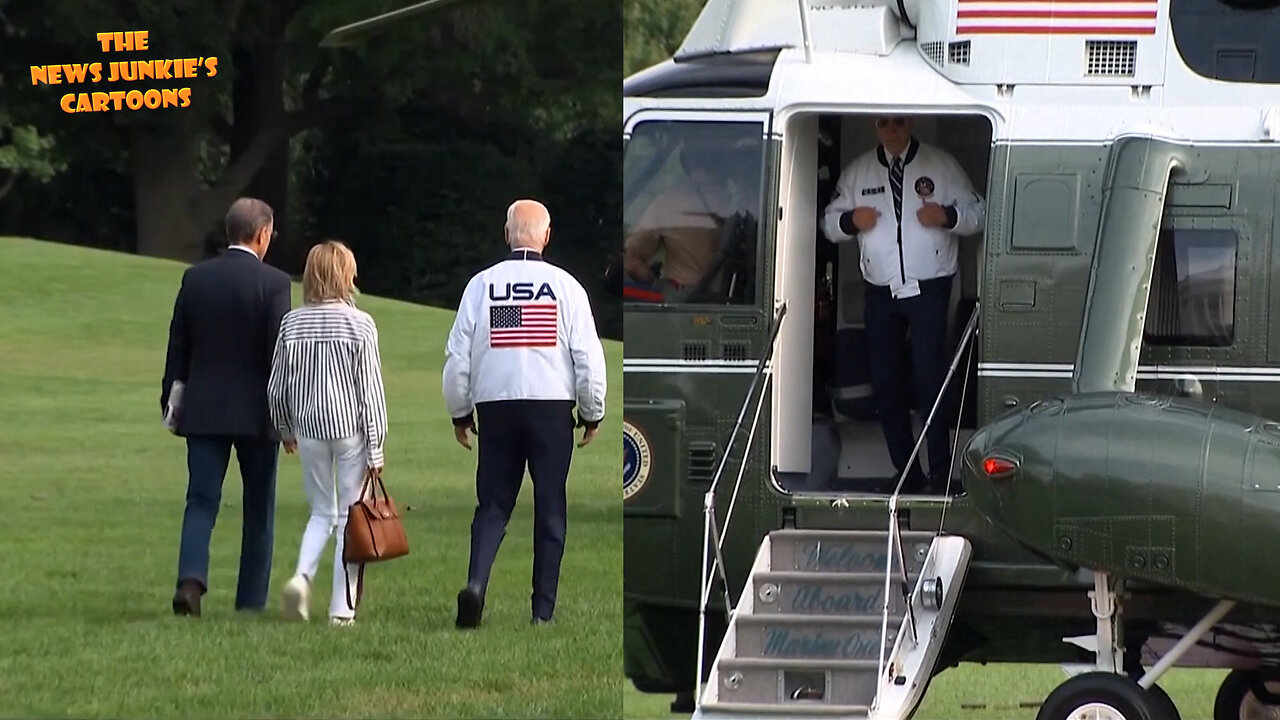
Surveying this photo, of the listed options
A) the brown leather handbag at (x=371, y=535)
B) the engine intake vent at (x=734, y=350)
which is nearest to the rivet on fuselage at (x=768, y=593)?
the engine intake vent at (x=734, y=350)

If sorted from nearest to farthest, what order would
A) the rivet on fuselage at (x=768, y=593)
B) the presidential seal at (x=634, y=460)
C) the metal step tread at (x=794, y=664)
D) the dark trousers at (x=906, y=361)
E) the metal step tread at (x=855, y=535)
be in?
the metal step tread at (x=794, y=664), the rivet on fuselage at (x=768, y=593), the metal step tread at (x=855, y=535), the presidential seal at (x=634, y=460), the dark trousers at (x=906, y=361)

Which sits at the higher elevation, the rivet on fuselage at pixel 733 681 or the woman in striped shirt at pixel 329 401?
the woman in striped shirt at pixel 329 401

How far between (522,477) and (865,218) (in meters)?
1.67

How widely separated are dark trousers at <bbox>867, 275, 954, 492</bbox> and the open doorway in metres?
0.02

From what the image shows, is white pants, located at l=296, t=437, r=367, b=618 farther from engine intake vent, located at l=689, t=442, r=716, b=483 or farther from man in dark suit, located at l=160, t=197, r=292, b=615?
engine intake vent, located at l=689, t=442, r=716, b=483

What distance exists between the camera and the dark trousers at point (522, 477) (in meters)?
7.45

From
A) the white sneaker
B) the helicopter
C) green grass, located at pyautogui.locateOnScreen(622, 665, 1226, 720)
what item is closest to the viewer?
the helicopter

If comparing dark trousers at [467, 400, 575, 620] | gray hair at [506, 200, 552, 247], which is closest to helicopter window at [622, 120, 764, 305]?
gray hair at [506, 200, 552, 247]

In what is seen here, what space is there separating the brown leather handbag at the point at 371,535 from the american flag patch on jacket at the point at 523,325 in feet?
2.37

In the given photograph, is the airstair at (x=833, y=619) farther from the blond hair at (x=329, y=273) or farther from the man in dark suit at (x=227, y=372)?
the man in dark suit at (x=227, y=372)

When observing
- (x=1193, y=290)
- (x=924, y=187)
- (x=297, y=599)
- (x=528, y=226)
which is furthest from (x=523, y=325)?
(x=1193, y=290)

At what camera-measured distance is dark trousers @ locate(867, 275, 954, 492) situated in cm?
827

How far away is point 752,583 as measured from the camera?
306 inches

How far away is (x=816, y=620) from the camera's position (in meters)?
7.57
